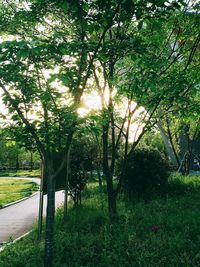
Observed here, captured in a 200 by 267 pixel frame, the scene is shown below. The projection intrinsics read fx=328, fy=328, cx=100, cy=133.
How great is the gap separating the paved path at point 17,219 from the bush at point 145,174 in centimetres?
433

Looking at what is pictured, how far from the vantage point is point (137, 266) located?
6.74 meters

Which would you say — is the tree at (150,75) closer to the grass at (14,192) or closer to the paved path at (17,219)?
the paved path at (17,219)

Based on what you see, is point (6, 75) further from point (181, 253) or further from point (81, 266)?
point (181, 253)

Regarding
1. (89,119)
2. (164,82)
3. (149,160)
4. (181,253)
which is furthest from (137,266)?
(149,160)

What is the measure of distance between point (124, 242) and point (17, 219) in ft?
25.7

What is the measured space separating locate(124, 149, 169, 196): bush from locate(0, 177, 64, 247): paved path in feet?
14.2

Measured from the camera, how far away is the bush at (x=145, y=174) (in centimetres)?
1397

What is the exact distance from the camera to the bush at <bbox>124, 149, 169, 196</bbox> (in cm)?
1397

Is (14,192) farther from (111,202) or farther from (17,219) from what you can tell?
(111,202)

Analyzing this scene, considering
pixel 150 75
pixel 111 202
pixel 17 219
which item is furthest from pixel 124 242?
pixel 17 219

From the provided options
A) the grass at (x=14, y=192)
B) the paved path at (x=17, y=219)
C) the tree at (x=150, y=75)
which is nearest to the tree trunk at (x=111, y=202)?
the tree at (x=150, y=75)

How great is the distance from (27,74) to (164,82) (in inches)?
140

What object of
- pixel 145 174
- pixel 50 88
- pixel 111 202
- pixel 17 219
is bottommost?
pixel 17 219

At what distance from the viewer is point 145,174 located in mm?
14094
